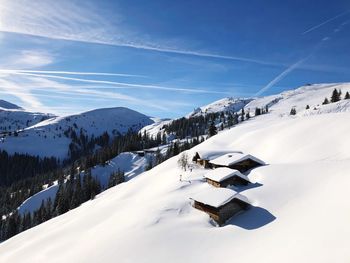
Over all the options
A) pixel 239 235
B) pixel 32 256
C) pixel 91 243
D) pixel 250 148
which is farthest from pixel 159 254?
pixel 250 148

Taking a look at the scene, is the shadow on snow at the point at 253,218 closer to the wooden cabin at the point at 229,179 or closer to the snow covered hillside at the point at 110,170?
the wooden cabin at the point at 229,179

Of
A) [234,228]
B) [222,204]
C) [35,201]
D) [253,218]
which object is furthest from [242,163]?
[35,201]

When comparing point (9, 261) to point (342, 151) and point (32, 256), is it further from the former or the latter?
point (342, 151)

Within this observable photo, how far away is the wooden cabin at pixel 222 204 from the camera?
39281 millimetres

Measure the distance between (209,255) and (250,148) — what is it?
57976mm

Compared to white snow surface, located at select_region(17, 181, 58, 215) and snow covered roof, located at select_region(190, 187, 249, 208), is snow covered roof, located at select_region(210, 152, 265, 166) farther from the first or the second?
white snow surface, located at select_region(17, 181, 58, 215)

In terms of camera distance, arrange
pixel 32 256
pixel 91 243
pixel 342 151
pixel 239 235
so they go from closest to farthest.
Answer: pixel 239 235, pixel 91 243, pixel 32 256, pixel 342 151

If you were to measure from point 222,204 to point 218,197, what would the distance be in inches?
78.5

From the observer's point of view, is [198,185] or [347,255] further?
[198,185]

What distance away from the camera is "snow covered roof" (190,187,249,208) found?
129ft

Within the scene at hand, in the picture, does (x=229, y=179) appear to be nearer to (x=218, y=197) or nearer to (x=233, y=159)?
(x=233, y=159)

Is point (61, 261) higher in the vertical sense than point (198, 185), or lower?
lower

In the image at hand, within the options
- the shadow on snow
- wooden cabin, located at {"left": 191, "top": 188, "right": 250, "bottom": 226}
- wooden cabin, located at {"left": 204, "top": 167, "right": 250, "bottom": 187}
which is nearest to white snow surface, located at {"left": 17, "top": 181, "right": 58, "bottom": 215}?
wooden cabin, located at {"left": 204, "top": 167, "right": 250, "bottom": 187}

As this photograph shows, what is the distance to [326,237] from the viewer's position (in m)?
27.1
